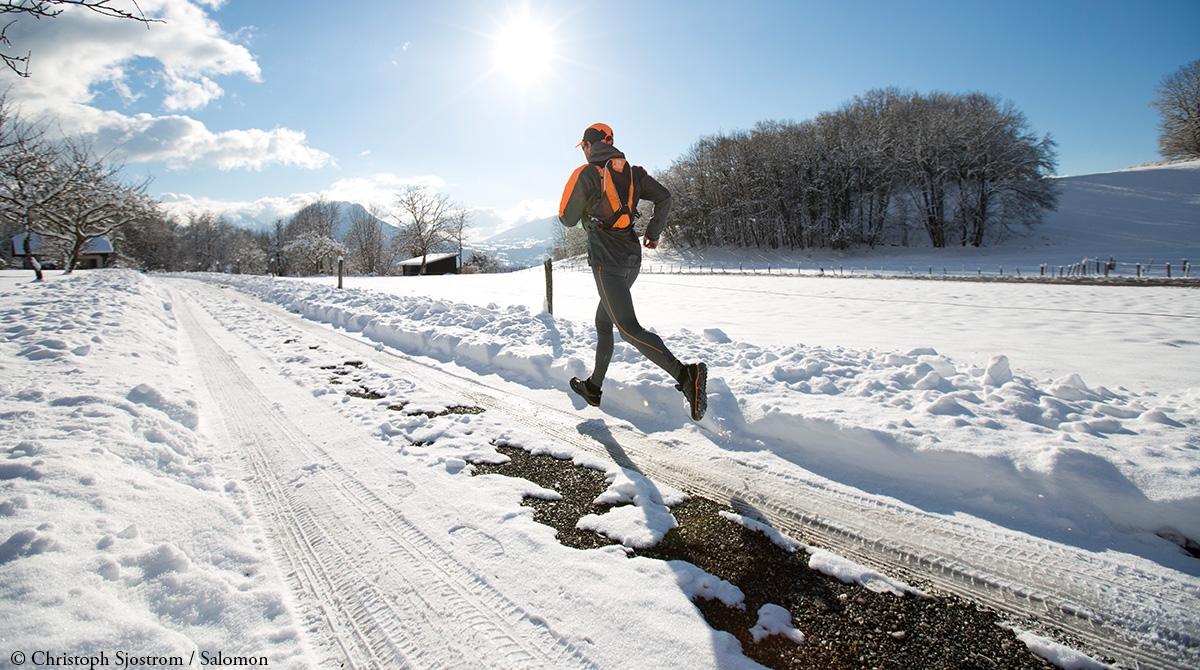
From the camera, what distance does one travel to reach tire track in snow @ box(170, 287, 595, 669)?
1487 mm

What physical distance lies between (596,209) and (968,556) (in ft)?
8.98

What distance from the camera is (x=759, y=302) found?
1108cm

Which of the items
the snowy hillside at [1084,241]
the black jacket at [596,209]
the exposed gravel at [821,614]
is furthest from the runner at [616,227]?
the snowy hillside at [1084,241]

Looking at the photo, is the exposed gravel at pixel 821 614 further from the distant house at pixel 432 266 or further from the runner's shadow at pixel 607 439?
the distant house at pixel 432 266

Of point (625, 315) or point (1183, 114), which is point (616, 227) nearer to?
point (625, 315)

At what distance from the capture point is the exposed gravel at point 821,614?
4.75 ft

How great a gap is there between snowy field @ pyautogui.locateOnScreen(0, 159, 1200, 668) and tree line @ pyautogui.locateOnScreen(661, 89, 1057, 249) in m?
34.1

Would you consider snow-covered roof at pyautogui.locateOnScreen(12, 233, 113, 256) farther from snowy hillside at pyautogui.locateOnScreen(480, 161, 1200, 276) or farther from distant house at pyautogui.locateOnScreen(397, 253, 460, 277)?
snowy hillside at pyautogui.locateOnScreen(480, 161, 1200, 276)

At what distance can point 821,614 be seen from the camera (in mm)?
1638

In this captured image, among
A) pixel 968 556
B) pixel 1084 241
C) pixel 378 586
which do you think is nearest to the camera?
pixel 378 586

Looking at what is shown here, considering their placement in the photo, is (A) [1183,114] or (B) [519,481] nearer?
(B) [519,481]

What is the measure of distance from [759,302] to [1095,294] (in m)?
7.83

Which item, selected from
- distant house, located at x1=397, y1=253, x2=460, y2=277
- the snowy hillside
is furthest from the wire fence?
distant house, located at x1=397, y1=253, x2=460, y2=277

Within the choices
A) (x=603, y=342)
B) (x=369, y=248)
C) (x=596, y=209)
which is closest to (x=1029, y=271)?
(x=603, y=342)
